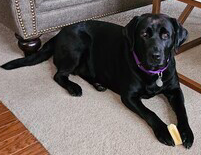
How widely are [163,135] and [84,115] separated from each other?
→ 1.37ft

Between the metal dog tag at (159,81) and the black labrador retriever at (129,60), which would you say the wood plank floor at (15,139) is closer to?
the black labrador retriever at (129,60)

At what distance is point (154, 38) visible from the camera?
145 cm

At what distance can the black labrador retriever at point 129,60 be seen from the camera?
146 cm

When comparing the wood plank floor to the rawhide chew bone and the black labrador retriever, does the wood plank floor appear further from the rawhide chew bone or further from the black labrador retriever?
the rawhide chew bone

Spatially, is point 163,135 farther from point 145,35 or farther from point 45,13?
point 45,13

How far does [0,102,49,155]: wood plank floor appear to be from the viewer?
1427 millimetres

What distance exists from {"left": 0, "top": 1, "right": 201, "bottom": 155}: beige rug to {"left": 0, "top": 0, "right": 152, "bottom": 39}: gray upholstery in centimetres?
25

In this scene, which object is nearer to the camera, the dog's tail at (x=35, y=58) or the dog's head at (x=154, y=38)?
the dog's head at (x=154, y=38)

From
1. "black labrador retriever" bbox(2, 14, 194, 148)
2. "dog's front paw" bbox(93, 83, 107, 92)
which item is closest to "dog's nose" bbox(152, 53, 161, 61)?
"black labrador retriever" bbox(2, 14, 194, 148)

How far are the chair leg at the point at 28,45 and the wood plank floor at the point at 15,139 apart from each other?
1.86 ft

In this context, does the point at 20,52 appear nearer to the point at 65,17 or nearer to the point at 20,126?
the point at 65,17

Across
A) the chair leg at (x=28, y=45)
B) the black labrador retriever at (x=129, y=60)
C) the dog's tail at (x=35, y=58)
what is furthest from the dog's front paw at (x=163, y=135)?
Answer: the chair leg at (x=28, y=45)

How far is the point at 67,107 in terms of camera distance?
1.67 m

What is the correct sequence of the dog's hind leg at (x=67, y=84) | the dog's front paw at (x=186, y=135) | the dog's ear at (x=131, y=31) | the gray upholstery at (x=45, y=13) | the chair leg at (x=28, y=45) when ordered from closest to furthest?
the dog's front paw at (x=186, y=135), the dog's ear at (x=131, y=31), the dog's hind leg at (x=67, y=84), the gray upholstery at (x=45, y=13), the chair leg at (x=28, y=45)
